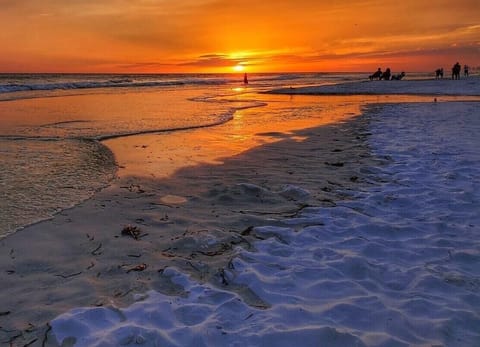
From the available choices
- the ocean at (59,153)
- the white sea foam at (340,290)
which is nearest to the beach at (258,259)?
the white sea foam at (340,290)

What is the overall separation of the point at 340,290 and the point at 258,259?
98 cm

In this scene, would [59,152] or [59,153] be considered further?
[59,152]

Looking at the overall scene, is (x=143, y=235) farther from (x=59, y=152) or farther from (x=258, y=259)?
(x=59, y=152)

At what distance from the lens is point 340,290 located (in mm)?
3893

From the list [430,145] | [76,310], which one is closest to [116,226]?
[76,310]

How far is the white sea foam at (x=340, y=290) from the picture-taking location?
10.6 feet

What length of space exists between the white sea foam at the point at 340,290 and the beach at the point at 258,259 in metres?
0.02

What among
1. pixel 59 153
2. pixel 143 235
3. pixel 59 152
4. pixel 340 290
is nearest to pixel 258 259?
pixel 340 290

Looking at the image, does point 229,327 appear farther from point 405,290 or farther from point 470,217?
point 470,217

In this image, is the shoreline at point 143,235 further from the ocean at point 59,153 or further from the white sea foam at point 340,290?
the ocean at point 59,153

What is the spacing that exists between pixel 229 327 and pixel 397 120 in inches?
542

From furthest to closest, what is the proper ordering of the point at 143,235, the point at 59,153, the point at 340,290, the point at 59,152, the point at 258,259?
the point at 59,152 → the point at 59,153 → the point at 143,235 → the point at 258,259 → the point at 340,290

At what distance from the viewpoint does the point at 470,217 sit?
5.47 metres

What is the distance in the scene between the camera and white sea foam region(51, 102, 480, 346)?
3227 millimetres
